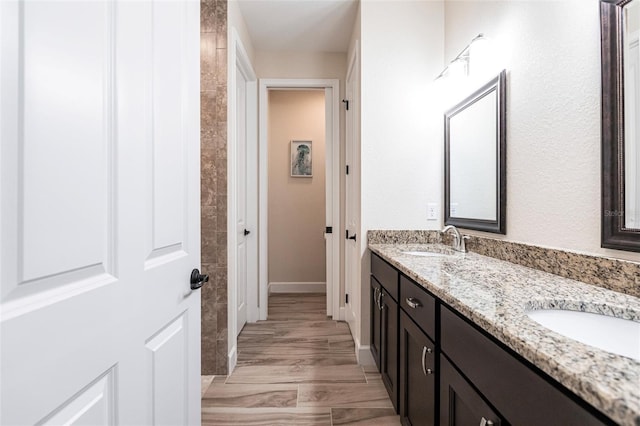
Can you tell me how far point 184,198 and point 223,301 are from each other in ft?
3.96

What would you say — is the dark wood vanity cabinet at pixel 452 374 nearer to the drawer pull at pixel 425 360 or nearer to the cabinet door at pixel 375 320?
the drawer pull at pixel 425 360

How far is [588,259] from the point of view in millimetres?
1050

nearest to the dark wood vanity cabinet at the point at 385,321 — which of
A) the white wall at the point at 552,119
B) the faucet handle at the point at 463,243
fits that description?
the faucet handle at the point at 463,243

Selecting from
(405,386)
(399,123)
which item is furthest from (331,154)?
(405,386)

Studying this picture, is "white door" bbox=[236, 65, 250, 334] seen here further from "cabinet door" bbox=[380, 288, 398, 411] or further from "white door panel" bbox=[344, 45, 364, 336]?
"cabinet door" bbox=[380, 288, 398, 411]

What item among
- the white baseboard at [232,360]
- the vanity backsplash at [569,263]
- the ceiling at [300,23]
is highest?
the ceiling at [300,23]

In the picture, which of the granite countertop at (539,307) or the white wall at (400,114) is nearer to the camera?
the granite countertop at (539,307)

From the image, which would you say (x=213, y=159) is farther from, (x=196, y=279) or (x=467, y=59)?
(x=467, y=59)

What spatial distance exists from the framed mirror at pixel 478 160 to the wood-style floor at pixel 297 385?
1.19 metres

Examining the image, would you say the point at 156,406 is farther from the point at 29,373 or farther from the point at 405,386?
the point at 405,386

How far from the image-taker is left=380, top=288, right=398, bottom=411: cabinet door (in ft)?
5.19

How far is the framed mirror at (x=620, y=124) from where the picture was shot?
92 centimetres

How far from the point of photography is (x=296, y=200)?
4.06 m

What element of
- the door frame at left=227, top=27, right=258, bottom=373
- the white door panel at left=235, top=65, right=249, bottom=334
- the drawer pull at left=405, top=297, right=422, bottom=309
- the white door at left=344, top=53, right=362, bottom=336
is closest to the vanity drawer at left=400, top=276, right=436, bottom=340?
the drawer pull at left=405, top=297, right=422, bottom=309
